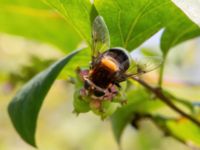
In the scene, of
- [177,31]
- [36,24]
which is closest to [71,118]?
[36,24]

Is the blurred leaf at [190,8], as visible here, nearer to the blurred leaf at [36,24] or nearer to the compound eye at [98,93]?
the compound eye at [98,93]

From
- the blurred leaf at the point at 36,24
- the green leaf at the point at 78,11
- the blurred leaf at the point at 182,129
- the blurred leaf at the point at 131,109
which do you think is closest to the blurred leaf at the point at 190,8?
the green leaf at the point at 78,11

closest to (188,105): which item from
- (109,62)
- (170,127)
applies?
(170,127)

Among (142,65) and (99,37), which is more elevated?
(99,37)

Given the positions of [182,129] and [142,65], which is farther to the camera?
[182,129]

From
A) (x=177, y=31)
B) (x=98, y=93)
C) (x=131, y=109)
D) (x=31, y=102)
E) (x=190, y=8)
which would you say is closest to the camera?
(x=190, y=8)

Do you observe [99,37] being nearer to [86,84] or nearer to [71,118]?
[86,84]

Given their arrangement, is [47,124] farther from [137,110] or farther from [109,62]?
[109,62]
